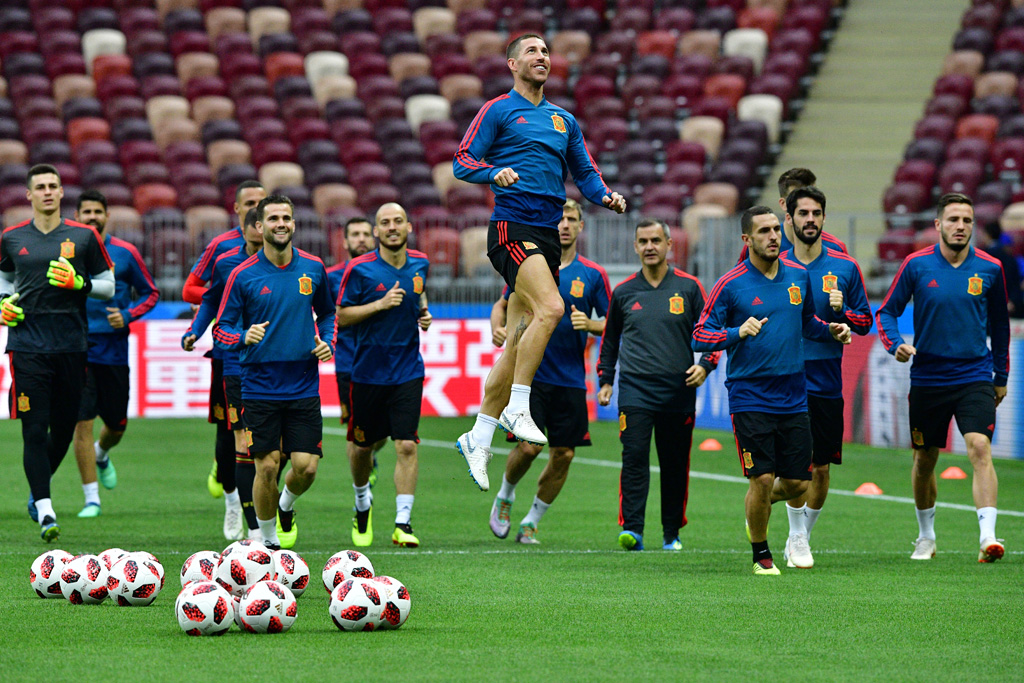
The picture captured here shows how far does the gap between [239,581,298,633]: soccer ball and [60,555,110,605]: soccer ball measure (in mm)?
1173


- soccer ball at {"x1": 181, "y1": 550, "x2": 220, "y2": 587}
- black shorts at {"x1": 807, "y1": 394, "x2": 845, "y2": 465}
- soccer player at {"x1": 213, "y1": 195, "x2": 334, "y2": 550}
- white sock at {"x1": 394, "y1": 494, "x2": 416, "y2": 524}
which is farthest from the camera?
white sock at {"x1": 394, "y1": 494, "x2": 416, "y2": 524}

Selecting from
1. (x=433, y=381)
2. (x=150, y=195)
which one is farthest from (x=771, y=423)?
(x=150, y=195)

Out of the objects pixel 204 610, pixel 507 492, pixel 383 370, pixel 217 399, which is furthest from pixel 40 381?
pixel 204 610

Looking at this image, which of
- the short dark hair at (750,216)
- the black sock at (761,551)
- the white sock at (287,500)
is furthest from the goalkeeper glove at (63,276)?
the black sock at (761,551)

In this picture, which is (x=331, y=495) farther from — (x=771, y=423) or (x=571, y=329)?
(x=771, y=423)

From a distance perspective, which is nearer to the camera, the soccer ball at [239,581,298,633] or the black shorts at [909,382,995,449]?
the soccer ball at [239,581,298,633]

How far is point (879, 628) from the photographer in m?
7.23

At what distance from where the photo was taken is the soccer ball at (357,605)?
22.6 feet

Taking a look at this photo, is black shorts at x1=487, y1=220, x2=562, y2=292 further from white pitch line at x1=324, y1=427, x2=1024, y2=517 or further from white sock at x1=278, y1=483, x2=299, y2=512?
white pitch line at x1=324, y1=427, x2=1024, y2=517

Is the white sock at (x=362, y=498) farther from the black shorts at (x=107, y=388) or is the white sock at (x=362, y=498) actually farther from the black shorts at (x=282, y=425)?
the black shorts at (x=107, y=388)

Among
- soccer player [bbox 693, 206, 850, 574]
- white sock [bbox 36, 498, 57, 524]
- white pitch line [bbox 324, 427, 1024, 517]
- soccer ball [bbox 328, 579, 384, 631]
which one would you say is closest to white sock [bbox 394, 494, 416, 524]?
white pitch line [bbox 324, 427, 1024, 517]

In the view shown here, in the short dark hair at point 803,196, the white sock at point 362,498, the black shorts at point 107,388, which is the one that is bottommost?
the white sock at point 362,498

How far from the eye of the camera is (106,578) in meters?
7.67

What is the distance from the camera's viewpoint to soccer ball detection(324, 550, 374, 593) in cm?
728
